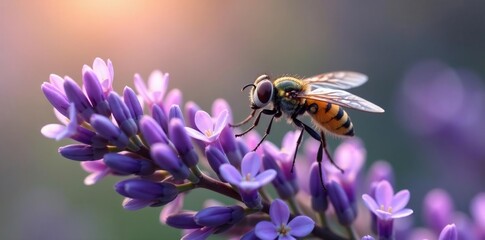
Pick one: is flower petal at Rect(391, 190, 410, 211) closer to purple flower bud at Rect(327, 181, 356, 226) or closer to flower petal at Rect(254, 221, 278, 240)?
purple flower bud at Rect(327, 181, 356, 226)

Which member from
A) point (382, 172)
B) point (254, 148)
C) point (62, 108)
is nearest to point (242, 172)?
point (254, 148)

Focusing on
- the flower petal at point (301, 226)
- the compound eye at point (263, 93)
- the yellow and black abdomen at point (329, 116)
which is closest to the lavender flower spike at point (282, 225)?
the flower petal at point (301, 226)

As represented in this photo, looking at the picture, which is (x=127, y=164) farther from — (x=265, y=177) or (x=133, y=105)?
(x=265, y=177)

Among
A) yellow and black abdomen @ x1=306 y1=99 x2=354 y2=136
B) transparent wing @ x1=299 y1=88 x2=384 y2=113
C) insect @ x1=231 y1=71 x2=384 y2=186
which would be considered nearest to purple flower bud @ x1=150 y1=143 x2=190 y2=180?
insect @ x1=231 y1=71 x2=384 y2=186

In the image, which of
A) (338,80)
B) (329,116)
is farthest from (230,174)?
(338,80)

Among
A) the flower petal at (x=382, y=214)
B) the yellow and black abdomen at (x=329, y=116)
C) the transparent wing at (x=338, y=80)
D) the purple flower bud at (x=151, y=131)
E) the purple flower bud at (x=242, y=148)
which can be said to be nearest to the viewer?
the purple flower bud at (x=151, y=131)

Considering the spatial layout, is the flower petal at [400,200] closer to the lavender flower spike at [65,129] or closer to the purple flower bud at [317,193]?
the purple flower bud at [317,193]

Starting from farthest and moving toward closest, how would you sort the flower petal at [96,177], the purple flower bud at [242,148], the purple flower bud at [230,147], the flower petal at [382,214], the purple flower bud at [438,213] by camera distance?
1. the purple flower bud at [438,213]
2. the purple flower bud at [242,148]
3. the purple flower bud at [230,147]
4. the flower petal at [96,177]
5. the flower petal at [382,214]
